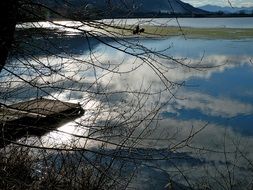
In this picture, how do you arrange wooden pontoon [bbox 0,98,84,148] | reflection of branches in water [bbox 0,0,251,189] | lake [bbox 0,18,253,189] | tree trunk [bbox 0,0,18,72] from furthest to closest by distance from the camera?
lake [bbox 0,18,253,189]
tree trunk [bbox 0,0,18,72]
reflection of branches in water [bbox 0,0,251,189]
wooden pontoon [bbox 0,98,84,148]

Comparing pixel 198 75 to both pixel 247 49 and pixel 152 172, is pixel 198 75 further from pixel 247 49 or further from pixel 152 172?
pixel 152 172

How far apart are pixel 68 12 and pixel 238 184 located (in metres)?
7.27

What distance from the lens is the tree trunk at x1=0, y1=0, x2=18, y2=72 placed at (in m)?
3.43

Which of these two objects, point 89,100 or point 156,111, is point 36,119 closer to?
point 89,100

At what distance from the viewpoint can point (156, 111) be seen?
163 inches

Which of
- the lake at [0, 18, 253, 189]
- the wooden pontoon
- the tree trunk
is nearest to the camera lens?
the wooden pontoon

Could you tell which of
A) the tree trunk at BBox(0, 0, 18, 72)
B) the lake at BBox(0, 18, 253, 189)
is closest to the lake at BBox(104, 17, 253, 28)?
the lake at BBox(0, 18, 253, 189)

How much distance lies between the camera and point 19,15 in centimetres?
368

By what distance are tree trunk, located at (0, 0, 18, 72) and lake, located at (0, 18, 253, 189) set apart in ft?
0.65

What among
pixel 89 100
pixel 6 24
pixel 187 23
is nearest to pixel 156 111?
pixel 89 100

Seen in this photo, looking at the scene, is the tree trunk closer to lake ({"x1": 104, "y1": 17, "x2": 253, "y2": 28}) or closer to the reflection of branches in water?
the reflection of branches in water

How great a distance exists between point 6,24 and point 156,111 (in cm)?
146

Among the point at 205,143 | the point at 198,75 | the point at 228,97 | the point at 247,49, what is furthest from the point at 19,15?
the point at 247,49

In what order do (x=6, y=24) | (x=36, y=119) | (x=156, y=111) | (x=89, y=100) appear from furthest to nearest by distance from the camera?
(x=36, y=119)
(x=89, y=100)
(x=156, y=111)
(x=6, y=24)
